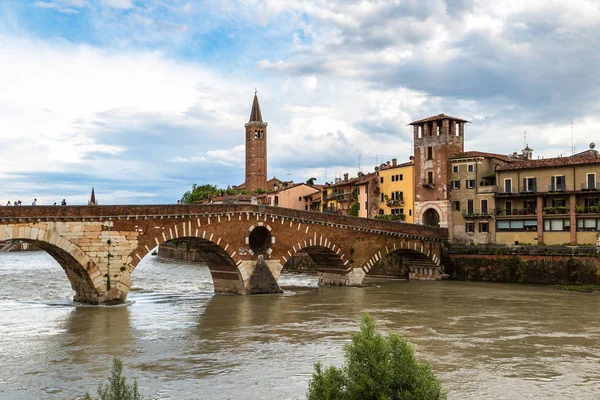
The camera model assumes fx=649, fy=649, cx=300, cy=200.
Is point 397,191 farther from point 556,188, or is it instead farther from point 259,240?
point 259,240

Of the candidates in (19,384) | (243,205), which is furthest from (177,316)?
(19,384)

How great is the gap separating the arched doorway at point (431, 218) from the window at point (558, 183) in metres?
9.77

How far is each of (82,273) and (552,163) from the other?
33402 mm

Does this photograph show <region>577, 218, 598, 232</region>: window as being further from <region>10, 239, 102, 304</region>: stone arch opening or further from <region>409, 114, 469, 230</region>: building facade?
<region>10, 239, 102, 304</region>: stone arch opening

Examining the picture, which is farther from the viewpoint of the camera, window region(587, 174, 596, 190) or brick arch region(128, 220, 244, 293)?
window region(587, 174, 596, 190)

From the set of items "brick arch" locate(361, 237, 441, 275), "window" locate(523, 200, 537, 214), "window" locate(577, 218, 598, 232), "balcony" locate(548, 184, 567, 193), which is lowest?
"brick arch" locate(361, 237, 441, 275)

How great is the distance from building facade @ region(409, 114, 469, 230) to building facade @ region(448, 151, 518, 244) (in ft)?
1.99

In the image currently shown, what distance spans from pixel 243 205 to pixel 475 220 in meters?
21.7

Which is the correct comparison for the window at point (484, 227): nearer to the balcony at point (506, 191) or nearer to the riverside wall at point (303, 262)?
the balcony at point (506, 191)

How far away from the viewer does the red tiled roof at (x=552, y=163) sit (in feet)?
149

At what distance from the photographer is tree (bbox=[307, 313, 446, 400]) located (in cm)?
1180

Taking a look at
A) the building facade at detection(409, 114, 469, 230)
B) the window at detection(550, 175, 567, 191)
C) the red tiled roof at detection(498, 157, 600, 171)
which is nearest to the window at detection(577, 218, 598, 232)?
the window at detection(550, 175, 567, 191)

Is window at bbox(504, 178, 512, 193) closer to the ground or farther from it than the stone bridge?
farther from it

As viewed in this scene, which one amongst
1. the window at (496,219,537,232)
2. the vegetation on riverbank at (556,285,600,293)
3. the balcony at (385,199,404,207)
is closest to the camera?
the vegetation on riverbank at (556,285,600,293)
